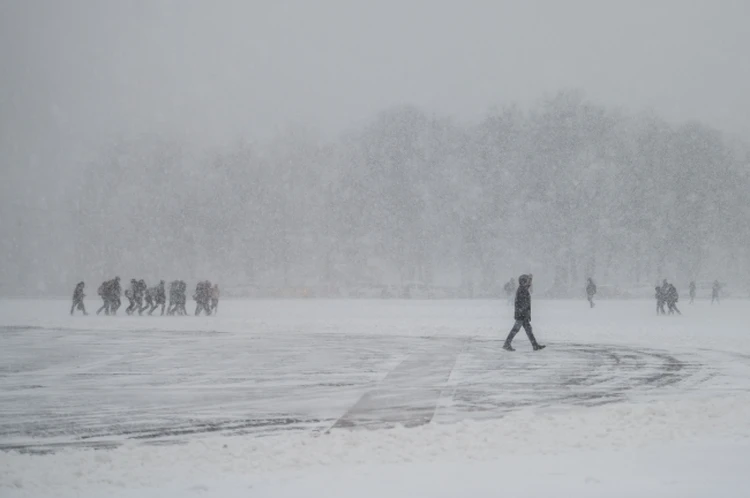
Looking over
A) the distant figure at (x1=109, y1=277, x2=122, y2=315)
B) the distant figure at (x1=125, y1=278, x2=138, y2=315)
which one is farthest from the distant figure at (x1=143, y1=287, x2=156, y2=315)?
the distant figure at (x1=109, y1=277, x2=122, y2=315)

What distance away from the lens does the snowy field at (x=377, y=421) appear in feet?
24.1

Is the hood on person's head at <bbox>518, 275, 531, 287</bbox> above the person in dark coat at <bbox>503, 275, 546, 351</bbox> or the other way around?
above

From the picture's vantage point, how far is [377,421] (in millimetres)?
10266

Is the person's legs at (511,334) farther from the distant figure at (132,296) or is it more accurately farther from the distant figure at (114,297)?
the distant figure at (114,297)

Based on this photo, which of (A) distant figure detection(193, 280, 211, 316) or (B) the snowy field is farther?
(A) distant figure detection(193, 280, 211, 316)

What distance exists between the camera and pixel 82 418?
35.8 ft

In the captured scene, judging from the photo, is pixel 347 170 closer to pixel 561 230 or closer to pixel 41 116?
pixel 561 230

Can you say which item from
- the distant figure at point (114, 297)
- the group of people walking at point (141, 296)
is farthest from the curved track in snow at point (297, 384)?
the distant figure at point (114, 297)

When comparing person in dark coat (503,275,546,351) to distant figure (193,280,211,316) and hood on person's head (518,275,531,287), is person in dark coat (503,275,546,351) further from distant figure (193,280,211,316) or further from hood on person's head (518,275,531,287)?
distant figure (193,280,211,316)

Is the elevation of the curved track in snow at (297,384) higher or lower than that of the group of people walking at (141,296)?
lower

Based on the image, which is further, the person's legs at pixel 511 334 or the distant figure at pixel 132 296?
the distant figure at pixel 132 296

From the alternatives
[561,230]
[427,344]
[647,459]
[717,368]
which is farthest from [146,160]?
[647,459]

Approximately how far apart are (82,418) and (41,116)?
13159 cm

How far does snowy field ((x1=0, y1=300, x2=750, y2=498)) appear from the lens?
7.34 meters
